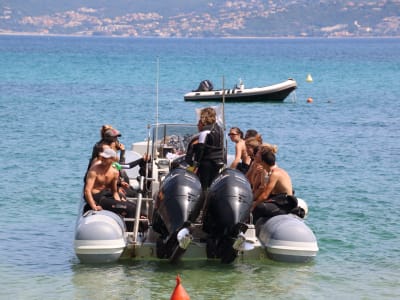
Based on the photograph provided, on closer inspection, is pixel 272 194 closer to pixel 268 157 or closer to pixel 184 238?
pixel 268 157

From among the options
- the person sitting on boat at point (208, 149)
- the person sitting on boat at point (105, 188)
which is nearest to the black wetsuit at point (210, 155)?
the person sitting on boat at point (208, 149)

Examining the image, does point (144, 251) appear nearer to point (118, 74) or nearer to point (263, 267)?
point (263, 267)

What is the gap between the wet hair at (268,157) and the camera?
1249 cm

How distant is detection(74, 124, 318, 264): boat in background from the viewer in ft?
37.9

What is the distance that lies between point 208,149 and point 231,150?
10113 mm

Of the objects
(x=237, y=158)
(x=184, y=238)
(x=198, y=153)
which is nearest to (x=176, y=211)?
(x=184, y=238)

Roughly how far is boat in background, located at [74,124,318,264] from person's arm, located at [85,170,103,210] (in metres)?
0.13

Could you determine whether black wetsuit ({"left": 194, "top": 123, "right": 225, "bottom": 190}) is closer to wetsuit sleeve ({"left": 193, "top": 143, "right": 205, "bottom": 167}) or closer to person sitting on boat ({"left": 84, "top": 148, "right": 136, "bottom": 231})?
wetsuit sleeve ({"left": 193, "top": 143, "right": 205, "bottom": 167})

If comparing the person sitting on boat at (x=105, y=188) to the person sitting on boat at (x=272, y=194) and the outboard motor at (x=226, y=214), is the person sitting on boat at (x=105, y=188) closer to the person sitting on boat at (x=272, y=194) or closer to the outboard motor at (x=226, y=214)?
the outboard motor at (x=226, y=214)

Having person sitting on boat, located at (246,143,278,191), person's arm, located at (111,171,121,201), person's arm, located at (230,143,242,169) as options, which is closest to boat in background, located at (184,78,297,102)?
person's arm, located at (230,143,242,169)

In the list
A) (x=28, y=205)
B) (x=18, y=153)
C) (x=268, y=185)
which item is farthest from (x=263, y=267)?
(x=18, y=153)

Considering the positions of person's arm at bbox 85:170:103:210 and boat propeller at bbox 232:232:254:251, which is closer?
boat propeller at bbox 232:232:254:251

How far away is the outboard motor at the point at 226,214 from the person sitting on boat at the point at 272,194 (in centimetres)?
66

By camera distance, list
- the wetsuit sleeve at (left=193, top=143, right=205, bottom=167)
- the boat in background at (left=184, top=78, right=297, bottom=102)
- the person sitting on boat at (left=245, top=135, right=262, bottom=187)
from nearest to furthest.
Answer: the wetsuit sleeve at (left=193, top=143, right=205, bottom=167)
the person sitting on boat at (left=245, top=135, right=262, bottom=187)
the boat in background at (left=184, top=78, right=297, bottom=102)
